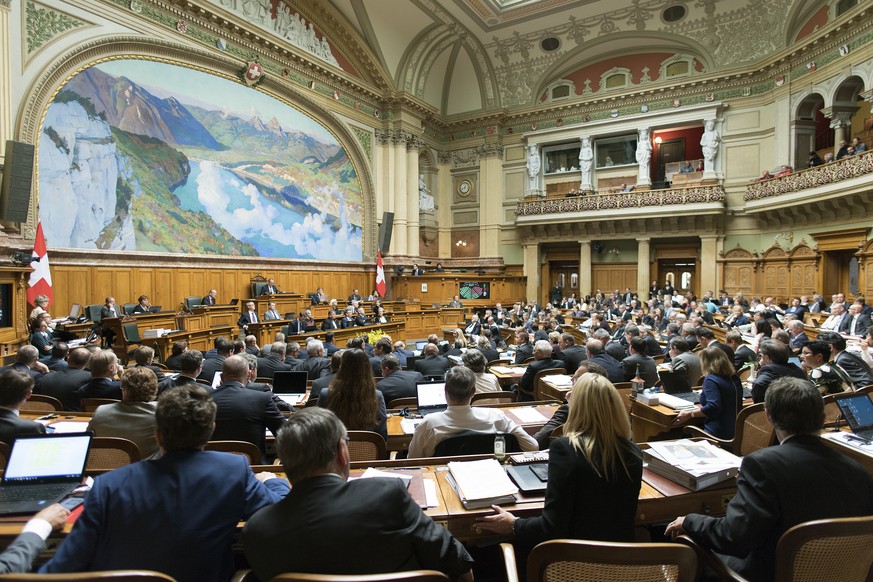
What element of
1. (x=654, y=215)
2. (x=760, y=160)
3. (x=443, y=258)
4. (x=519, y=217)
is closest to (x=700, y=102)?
(x=760, y=160)

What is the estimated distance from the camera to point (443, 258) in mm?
21625

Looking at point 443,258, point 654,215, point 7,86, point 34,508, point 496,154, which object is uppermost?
point 496,154

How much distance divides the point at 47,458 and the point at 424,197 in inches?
766

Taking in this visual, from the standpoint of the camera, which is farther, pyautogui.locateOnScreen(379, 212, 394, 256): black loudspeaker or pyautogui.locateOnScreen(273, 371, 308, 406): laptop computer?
pyautogui.locateOnScreen(379, 212, 394, 256): black loudspeaker

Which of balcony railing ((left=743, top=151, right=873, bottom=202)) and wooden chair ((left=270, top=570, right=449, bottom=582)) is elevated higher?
balcony railing ((left=743, top=151, right=873, bottom=202))

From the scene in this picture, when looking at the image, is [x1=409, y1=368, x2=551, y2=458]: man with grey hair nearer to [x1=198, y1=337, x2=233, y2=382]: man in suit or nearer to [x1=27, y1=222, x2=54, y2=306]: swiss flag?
[x1=198, y1=337, x2=233, y2=382]: man in suit

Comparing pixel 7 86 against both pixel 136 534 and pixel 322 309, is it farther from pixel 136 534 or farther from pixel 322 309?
pixel 136 534

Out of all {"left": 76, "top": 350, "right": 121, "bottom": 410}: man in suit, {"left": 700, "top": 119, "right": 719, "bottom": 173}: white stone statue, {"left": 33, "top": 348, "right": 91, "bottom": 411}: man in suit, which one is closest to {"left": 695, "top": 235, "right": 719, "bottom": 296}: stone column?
{"left": 700, "top": 119, "right": 719, "bottom": 173}: white stone statue

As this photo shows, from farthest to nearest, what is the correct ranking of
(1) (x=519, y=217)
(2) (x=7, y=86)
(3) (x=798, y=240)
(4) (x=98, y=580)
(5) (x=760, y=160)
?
1. (1) (x=519, y=217)
2. (5) (x=760, y=160)
3. (3) (x=798, y=240)
4. (2) (x=7, y=86)
5. (4) (x=98, y=580)

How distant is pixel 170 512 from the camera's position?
163 centimetres

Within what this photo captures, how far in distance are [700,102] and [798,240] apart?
20.6ft

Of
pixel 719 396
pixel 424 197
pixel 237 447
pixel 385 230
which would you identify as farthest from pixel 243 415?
pixel 424 197

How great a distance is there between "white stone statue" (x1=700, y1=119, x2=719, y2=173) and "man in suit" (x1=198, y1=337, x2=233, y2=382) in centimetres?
1776

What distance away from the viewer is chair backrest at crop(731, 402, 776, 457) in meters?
3.50
